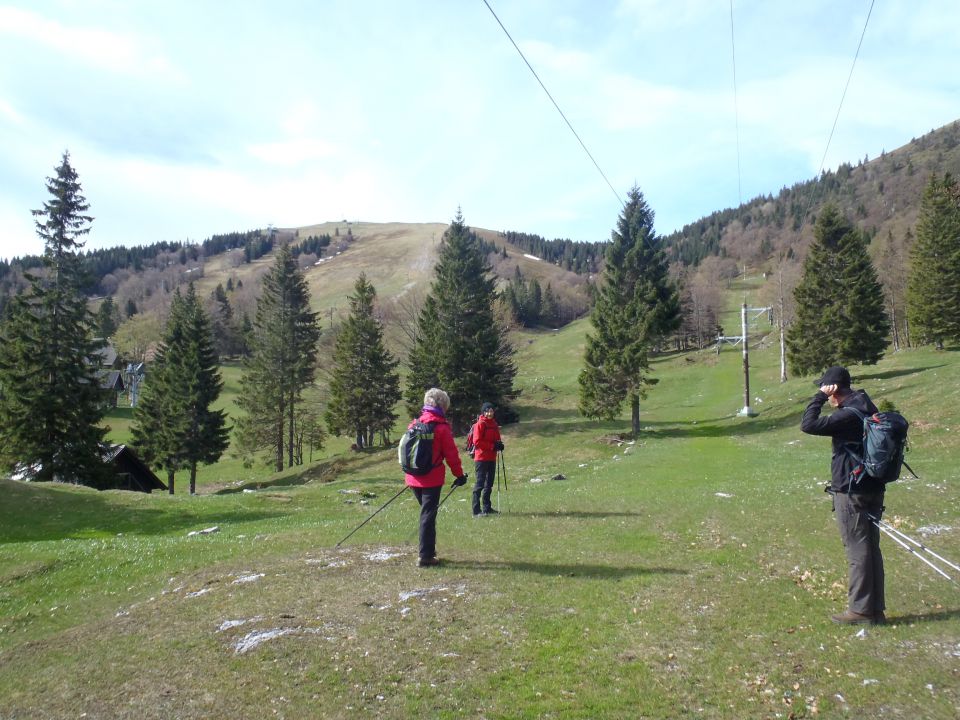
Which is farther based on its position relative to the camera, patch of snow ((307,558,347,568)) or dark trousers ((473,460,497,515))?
dark trousers ((473,460,497,515))

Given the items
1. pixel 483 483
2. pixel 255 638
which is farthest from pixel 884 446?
pixel 483 483

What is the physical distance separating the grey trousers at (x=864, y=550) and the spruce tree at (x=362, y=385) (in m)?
48.8

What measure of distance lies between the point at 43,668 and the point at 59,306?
122 feet

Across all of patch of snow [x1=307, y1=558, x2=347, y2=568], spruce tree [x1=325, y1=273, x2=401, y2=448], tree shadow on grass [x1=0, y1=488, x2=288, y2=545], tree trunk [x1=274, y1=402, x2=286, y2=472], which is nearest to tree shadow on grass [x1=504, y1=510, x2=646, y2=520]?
patch of snow [x1=307, y1=558, x2=347, y2=568]

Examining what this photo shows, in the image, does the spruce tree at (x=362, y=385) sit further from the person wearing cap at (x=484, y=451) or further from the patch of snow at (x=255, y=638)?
the patch of snow at (x=255, y=638)

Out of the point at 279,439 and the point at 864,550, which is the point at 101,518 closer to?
the point at 864,550

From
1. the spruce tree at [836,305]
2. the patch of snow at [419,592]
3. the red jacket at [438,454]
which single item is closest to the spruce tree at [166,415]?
the red jacket at [438,454]

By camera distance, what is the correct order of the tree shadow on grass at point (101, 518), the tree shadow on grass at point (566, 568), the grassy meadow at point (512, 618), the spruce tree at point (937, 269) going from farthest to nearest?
the spruce tree at point (937, 269) < the tree shadow on grass at point (101, 518) < the tree shadow on grass at point (566, 568) < the grassy meadow at point (512, 618)

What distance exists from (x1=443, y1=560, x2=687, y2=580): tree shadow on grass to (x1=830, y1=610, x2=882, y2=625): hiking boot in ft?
7.55

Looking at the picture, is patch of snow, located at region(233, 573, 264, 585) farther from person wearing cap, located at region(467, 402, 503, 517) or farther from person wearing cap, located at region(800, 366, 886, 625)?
person wearing cap, located at region(800, 366, 886, 625)

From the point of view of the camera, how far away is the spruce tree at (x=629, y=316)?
1577 inches

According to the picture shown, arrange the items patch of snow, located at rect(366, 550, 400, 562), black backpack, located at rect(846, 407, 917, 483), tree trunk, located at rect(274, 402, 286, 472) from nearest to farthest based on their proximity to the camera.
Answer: black backpack, located at rect(846, 407, 917, 483), patch of snow, located at rect(366, 550, 400, 562), tree trunk, located at rect(274, 402, 286, 472)

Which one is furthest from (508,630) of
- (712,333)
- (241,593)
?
(712,333)

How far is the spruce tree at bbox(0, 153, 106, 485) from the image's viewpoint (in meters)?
34.8
